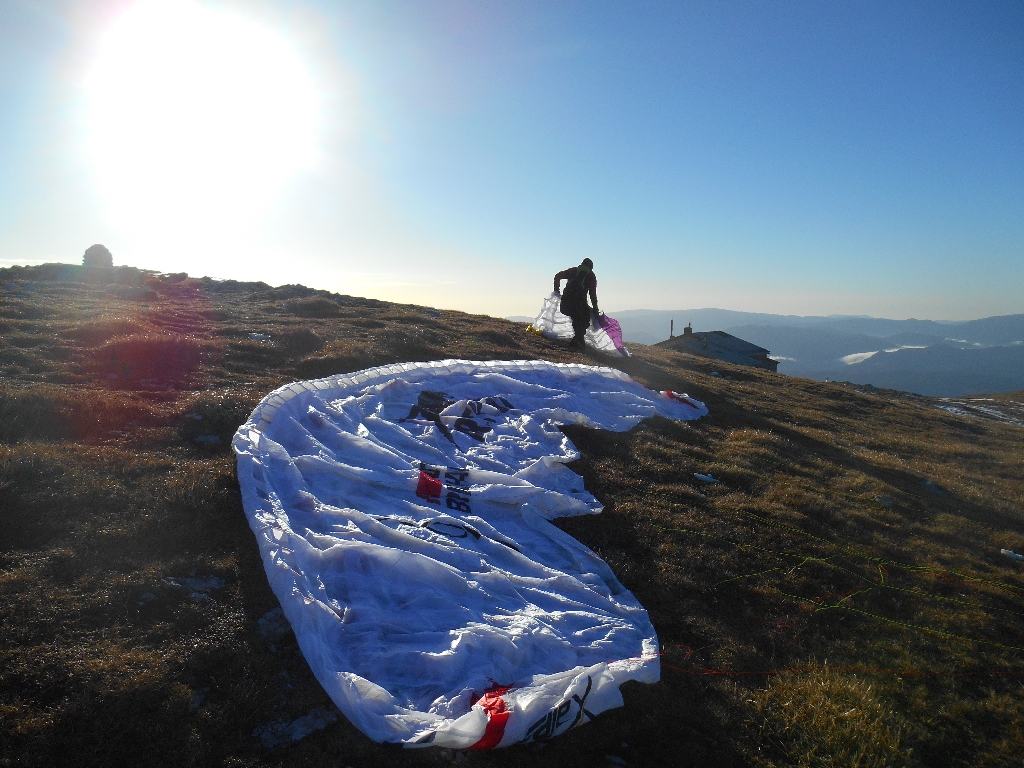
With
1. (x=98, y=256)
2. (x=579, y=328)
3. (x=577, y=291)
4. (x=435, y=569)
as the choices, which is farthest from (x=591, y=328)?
(x=98, y=256)

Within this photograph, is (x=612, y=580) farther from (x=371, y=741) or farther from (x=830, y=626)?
(x=371, y=741)

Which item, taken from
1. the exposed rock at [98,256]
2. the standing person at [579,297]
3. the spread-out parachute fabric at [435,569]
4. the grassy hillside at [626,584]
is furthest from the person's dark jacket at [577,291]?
the exposed rock at [98,256]

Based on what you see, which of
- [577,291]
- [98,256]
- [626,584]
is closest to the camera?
[626,584]

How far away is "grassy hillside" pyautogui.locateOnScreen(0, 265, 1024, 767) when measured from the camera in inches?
120

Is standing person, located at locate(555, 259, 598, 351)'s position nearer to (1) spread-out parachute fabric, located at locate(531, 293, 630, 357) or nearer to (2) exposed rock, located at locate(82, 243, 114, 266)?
(1) spread-out parachute fabric, located at locate(531, 293, 630, 357)

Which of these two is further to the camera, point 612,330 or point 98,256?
point 98,256

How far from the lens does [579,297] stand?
1487 cm

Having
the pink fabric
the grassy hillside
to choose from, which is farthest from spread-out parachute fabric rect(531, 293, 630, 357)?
the grassy hillside

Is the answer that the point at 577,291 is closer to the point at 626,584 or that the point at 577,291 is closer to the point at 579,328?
the point at 579,328

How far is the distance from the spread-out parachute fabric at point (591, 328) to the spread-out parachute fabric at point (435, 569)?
7.74 metres

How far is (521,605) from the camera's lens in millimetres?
4336

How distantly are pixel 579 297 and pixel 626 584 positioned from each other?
10.9m

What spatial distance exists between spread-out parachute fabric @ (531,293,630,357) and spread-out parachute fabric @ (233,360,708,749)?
7736 millimetres

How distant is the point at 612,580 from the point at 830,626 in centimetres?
184
